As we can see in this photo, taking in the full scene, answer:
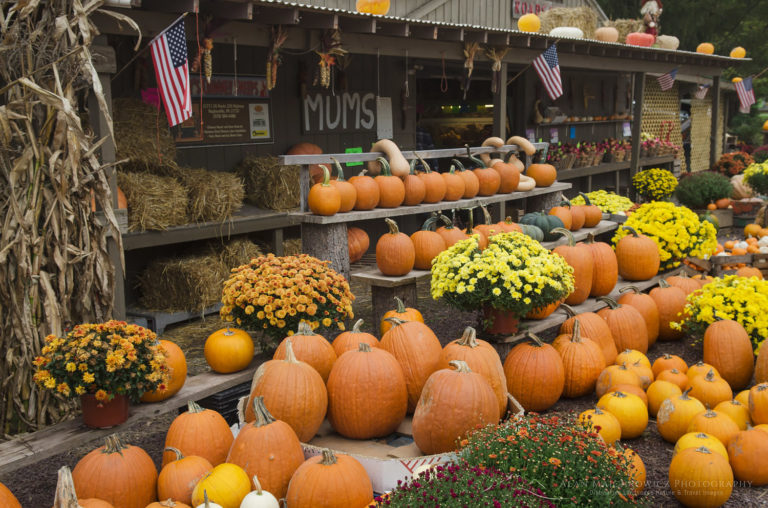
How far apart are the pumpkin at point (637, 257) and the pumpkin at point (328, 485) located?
4.26m

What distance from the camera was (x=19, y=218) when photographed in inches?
148

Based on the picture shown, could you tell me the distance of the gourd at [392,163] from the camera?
21.6ft

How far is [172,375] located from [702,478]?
9.16 ft

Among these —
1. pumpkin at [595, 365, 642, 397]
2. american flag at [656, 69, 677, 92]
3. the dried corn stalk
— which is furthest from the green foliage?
the dried corn stalk

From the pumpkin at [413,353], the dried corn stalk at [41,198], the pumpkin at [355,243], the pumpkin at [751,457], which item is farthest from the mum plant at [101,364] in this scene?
the pumpkin at [355,243]

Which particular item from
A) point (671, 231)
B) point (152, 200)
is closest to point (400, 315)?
point (152, 200)

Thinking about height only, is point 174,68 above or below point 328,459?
above

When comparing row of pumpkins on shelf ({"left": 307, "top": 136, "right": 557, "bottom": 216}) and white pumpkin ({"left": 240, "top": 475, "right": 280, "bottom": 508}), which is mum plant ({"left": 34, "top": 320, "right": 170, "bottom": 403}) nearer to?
white pumpkin ({"left": 240, "top": 475, "right": 280, "bottom": 508})

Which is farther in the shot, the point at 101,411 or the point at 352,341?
the point at 352,341

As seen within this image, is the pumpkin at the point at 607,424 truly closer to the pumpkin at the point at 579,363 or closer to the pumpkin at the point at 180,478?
the pumpkin at the point at 579,363

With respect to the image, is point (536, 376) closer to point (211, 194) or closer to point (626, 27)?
point (211, 194)

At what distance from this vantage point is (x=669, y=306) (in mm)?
5848

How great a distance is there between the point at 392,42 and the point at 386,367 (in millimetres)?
5438

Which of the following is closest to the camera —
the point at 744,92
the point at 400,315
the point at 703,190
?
the point at 400,315
